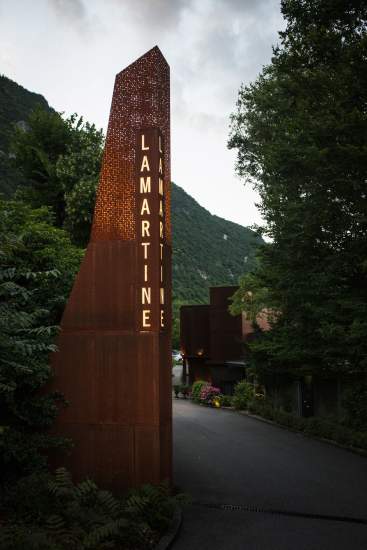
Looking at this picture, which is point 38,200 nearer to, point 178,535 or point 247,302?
point 247,302

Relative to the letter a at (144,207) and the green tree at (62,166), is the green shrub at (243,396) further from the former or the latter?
the letter a at (144,207)

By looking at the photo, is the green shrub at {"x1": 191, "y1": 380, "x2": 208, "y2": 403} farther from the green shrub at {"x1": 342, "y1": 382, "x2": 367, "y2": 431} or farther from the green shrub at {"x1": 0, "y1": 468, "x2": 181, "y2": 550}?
the green shrub at {"x1": 0, "y1": 468, "x2": 181, "y2": 550}

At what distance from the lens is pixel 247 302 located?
26.3 m

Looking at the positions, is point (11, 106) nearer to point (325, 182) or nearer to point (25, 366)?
point (325, 182)

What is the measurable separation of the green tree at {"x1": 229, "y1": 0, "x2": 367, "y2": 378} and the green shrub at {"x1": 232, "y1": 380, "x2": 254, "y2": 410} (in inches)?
542

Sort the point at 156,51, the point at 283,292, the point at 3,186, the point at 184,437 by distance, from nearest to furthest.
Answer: the point at 156,51 → the point at 283,292 → the point at 184,437 → the point at 3,186

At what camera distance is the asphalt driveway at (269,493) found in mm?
9258

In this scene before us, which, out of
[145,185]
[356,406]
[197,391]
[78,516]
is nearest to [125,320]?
[145,185]

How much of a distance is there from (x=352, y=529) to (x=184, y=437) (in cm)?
1219

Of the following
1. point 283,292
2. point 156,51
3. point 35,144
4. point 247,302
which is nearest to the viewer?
point 156,51

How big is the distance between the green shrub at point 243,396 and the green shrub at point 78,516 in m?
22.1

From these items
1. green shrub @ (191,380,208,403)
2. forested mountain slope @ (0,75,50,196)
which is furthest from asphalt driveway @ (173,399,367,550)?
forested mountain slope @ (0,75,50,196)

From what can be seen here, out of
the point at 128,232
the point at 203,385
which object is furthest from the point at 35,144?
the point at 203,385

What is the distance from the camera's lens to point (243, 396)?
32312 mm
